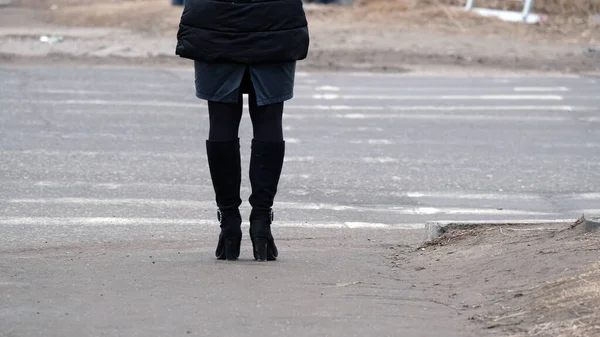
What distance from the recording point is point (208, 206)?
26.6ft

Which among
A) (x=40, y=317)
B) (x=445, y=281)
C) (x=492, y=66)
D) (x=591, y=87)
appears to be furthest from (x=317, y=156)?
(x=492, y=66)

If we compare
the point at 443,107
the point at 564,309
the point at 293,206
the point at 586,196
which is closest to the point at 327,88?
the point at 443,107

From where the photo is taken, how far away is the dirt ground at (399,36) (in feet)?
62.3

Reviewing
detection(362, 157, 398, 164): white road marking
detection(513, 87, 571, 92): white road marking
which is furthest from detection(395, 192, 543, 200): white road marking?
detection(513, 87, 571, 92): white road marking

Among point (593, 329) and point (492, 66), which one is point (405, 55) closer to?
point (492, 66)

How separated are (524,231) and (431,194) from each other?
265 centimetres

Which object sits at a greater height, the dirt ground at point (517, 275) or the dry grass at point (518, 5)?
the dirt ground at point (517, 275)

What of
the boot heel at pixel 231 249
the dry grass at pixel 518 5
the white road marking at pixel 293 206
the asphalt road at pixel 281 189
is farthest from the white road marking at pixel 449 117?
the dry grass at pixel 518 5

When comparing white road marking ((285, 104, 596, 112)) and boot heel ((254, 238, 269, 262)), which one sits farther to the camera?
white road marking ((285, 104, 596, 112))

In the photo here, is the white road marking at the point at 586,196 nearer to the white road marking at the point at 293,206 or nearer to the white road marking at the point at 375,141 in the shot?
the white road marking at the point at 293,206

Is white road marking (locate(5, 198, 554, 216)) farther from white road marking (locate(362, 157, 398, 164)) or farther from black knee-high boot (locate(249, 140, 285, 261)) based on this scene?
black knee-high boot (locate(249, 140, 285, 261))

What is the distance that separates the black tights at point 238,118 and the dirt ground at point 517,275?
884mm

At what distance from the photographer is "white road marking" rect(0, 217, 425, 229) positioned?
24.5 ft

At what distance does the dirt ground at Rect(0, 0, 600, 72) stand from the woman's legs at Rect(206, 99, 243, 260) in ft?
40.8
